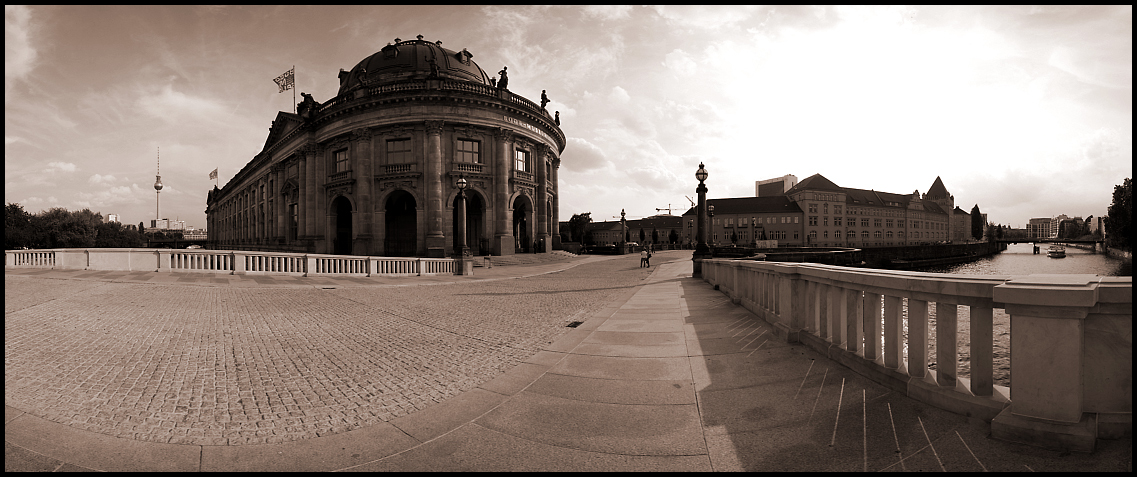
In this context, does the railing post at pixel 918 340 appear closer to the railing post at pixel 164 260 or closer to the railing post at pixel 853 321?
the railing post at pixel 853 321

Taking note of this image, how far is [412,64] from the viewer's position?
3844 centimetres

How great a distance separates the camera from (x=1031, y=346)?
2.66m

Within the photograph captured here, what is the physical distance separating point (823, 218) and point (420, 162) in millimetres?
95765

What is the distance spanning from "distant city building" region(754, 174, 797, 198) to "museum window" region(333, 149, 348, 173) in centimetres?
12175

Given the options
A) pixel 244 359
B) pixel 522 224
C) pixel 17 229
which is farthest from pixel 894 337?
pixel 17 229

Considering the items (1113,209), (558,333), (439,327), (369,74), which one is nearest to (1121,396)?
(558,333)

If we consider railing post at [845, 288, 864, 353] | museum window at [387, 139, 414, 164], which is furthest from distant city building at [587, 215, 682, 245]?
railing post at [845, 288, 864, 353]

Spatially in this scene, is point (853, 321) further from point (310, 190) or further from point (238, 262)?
point (310, 190)

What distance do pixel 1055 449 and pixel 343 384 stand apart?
544 cm

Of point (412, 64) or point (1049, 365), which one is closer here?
point (1049, 365)

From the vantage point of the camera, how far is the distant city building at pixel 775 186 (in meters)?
134

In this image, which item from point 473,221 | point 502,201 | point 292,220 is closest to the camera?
point 502,201

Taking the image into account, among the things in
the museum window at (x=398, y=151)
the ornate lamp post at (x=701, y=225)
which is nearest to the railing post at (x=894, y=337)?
the ornate lamp post at (x=701, y=225)

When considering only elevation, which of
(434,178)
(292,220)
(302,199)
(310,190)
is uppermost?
(434,178)
